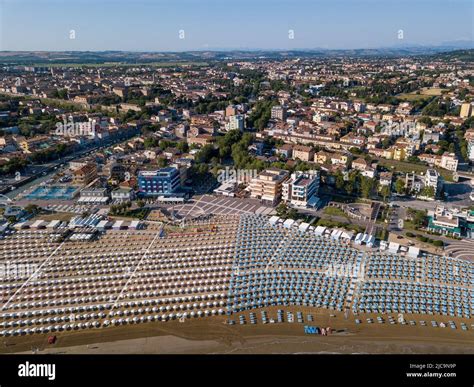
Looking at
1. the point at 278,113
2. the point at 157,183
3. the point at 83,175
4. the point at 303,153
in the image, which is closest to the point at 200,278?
the point at 157,183

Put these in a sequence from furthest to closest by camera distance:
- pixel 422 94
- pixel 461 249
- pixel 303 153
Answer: pixel 422 94, pixel 303 153, pixel 461 249

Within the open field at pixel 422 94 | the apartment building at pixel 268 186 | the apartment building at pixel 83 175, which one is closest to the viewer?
the apartment building at pixel 268 186

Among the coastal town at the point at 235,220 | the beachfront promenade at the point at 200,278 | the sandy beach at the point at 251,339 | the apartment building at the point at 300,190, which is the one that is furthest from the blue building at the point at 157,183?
the sandy beach at the point at 251,339

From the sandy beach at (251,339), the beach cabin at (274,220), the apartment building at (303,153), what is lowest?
the sandy beach at (251,339)

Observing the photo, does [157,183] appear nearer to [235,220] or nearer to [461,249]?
[235,220]

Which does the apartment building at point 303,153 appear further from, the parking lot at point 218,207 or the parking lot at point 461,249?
the parking lot at point 461,249

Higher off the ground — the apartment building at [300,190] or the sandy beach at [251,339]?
the apartment building at [300,190]
